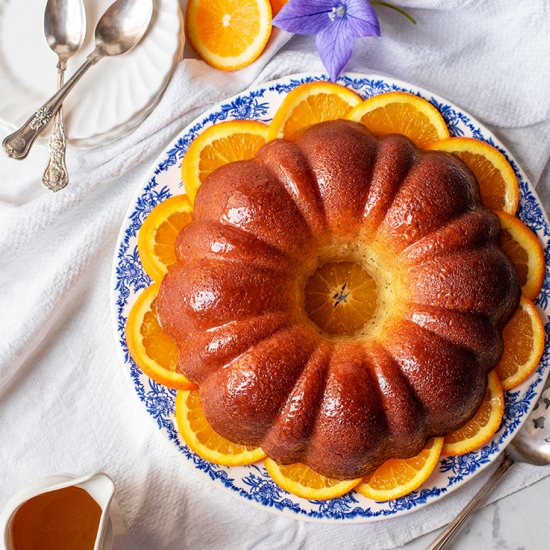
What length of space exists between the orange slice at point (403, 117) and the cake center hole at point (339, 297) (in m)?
0.44

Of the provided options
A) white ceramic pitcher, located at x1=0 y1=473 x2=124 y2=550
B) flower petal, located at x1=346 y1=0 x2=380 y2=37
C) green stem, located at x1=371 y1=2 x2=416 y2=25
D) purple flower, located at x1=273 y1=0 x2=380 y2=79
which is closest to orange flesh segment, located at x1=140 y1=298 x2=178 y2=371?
white ceramic pitcher, located at x1=0 y1=473 x2=124 y2=550

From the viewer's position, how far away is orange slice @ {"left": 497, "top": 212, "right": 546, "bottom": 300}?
2188 mm

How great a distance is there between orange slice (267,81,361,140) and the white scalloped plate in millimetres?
413

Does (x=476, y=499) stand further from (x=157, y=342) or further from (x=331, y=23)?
(x=331, y=23)

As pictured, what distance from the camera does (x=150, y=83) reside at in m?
2.30

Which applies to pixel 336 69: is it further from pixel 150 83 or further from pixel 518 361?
pixel 518 361

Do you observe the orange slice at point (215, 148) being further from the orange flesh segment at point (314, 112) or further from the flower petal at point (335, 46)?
the flower petal at point (335, 46)

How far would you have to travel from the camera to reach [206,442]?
2.22 m

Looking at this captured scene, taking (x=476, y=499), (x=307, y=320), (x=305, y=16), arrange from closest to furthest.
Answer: (x=307, y=320), (x=305, y=16), (x=476, y=499)

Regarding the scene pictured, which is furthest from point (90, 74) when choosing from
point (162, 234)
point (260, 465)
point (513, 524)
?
point (513, 524)

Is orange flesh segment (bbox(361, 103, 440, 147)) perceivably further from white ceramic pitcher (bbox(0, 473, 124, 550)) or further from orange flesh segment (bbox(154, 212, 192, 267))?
white ceramic pitcher (bbox(0, 473, 124, 550))

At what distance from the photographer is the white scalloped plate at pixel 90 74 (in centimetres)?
229

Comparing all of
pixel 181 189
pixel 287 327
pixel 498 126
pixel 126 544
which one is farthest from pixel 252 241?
pixel 126 544

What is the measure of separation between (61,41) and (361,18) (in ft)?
3.20
